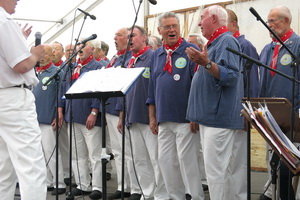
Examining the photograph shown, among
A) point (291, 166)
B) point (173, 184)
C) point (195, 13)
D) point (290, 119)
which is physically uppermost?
point (195, 13)

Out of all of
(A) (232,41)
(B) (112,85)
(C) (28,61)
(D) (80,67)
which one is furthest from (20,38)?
(D) (80,67)

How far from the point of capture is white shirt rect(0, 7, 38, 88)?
11.2ft

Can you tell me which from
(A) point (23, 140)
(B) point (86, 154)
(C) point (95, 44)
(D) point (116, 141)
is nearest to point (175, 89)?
(D) point (116, 141)

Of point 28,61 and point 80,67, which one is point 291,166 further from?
point 80,67

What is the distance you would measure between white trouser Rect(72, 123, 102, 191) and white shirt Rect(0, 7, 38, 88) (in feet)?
6.79

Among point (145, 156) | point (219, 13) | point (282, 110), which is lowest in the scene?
point (145, 156)

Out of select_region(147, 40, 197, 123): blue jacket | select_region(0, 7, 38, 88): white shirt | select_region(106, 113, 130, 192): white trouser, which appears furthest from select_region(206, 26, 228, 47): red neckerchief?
select_region(106, 113, 130, 192): white trouser

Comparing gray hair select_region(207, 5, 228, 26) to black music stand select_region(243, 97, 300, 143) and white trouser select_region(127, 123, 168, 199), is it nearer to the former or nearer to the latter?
black music stand select_region(243, 97, 300, 143)

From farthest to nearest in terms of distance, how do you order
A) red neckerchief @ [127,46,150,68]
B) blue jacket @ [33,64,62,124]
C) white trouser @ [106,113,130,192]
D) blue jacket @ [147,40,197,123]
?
1. blue jacket @ [33,64,62,124]
2. white trouser @ [106,113,130,192]
3. red neckerchief @ [127,46,150,68]
4. blue jacket @ [147,40,197,123]

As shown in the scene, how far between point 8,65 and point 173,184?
6.59ft

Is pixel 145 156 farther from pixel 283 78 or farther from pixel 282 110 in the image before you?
pixel 282 110

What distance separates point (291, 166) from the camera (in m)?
2.76

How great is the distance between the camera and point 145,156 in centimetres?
499

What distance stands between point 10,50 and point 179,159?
6.29 feet
